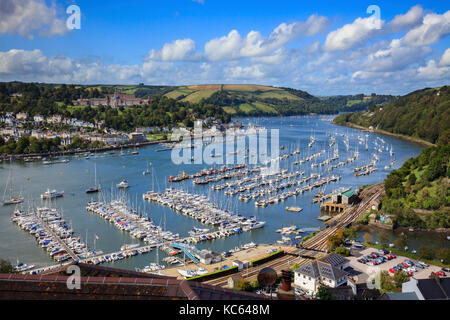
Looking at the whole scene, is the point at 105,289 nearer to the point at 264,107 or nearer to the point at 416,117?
the point at 416,117

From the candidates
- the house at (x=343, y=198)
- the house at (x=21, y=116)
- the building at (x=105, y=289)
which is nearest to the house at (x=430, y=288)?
the building at (x=105, y=289)

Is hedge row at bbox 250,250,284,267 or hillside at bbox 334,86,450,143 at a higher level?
hillside at bbox 334,86,450,143

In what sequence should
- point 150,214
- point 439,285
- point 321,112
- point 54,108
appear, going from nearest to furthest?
1. point 439,285
2. point 150,214
3. point 54,108
4. point 321,112

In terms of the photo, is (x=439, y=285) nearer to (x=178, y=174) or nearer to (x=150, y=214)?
(x=150, y=214)

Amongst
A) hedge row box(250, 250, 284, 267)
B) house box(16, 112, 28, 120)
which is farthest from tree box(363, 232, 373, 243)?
house box(16, 112, 28, 120)

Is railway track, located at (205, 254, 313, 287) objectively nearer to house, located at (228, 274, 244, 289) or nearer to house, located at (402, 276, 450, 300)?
house, located at (228, 274, 244, 289)

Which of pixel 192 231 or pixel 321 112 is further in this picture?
pixel 321 112
